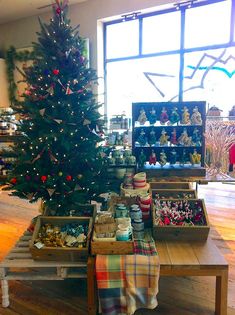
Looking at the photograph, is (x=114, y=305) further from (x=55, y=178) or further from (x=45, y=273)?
(x=55, y=178)

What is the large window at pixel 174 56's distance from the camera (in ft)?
17.3

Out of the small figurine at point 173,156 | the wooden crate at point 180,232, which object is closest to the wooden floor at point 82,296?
the wooden crate at point 180,232

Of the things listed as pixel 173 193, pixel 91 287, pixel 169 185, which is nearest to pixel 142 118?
pixel 169 185

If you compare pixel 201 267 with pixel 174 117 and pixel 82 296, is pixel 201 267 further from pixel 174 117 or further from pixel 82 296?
pixel 174 117

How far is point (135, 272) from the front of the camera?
1.75 m

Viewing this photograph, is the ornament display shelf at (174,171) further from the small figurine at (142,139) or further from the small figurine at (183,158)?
the small figurine at (142,139)

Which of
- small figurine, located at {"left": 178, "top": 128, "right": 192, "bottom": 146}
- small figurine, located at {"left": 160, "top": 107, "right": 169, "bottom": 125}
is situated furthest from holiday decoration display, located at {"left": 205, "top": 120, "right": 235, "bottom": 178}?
small figurine, located at {"left": 160, "top": 107, "right": 169, "bottom": 125}

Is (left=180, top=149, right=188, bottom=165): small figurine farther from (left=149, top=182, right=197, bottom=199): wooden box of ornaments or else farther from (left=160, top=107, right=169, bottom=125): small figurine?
(left=149, top=182, right=197, bottom=199): wooden box of ornaments

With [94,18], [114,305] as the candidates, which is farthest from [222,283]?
[94,18]

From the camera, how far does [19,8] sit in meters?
6.14

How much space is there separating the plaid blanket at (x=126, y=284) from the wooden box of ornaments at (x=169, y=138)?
1577mm

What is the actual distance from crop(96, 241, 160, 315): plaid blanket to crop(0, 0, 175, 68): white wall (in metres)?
5.07

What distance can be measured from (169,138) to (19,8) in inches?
194

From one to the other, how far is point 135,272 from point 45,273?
0.68m
